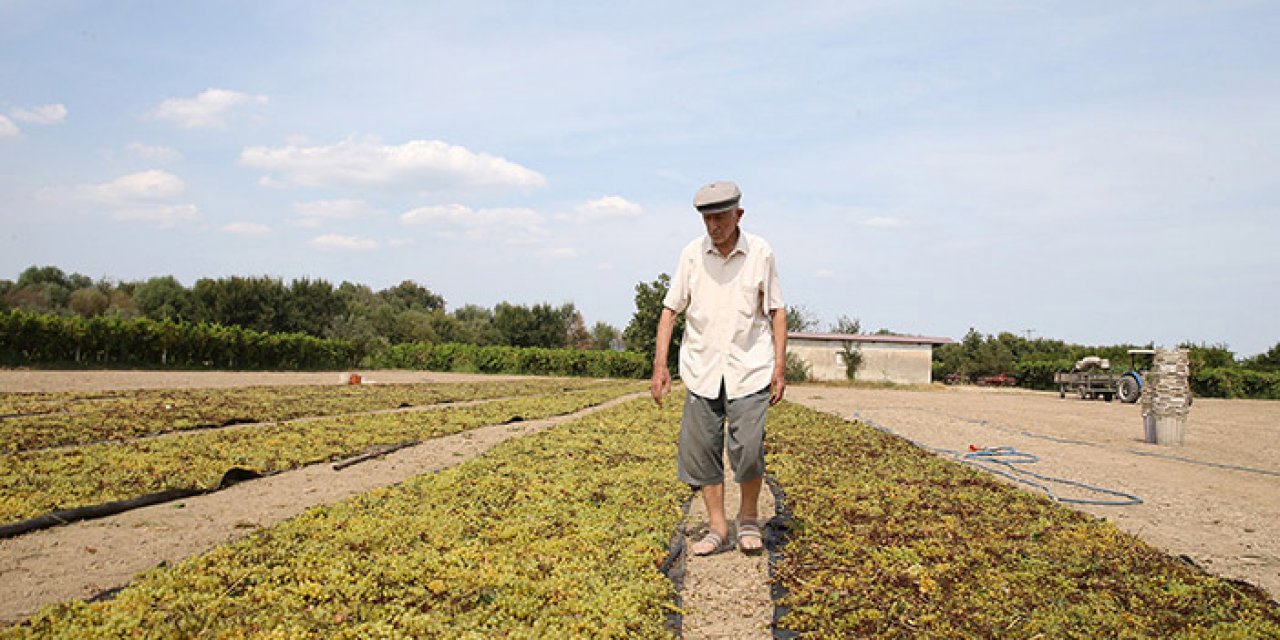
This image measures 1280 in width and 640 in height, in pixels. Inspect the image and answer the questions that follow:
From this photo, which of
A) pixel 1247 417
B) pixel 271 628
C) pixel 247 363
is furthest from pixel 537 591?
pixel 247 363

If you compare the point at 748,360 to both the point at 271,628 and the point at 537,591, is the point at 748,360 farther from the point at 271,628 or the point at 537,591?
the point at 271,628

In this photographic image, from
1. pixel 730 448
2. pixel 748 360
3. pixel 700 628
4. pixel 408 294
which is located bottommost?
pixel 700 628

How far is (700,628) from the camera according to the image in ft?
10.7

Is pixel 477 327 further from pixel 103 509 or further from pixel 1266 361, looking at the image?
pixel 103 509

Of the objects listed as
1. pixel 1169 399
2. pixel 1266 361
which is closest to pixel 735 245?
pixel 1169 399

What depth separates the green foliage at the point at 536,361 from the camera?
45.3m

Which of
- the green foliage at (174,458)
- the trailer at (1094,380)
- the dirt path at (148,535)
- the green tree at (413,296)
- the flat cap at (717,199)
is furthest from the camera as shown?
the green tree at (413,296)

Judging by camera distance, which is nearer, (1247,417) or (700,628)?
(700,628)

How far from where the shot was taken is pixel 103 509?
194 inches

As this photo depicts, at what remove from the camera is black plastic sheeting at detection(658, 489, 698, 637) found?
320 centimetres

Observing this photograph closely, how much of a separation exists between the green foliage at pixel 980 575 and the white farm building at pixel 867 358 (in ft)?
122

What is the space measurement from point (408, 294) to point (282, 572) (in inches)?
4415

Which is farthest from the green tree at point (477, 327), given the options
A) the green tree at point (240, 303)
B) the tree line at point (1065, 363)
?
the tree line at point (1065, 363)

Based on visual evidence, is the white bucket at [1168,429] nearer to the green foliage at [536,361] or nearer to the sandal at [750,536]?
the sandal at [750,536]
